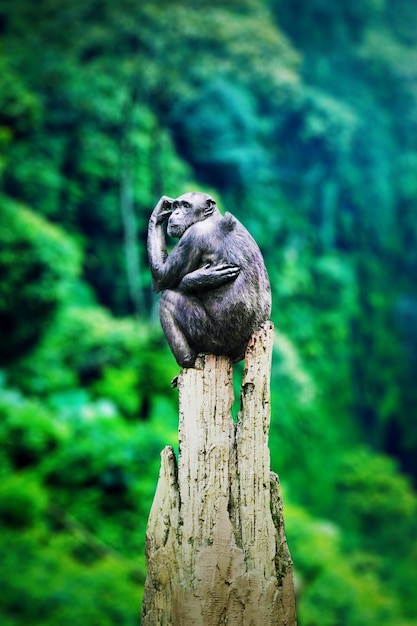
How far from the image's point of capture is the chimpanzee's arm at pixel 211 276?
399cm

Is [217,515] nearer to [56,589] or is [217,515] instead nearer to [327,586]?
[56,589]

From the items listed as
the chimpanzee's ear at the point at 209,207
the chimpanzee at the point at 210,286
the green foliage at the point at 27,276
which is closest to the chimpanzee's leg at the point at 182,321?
the chimpanzee at the point at 210,286

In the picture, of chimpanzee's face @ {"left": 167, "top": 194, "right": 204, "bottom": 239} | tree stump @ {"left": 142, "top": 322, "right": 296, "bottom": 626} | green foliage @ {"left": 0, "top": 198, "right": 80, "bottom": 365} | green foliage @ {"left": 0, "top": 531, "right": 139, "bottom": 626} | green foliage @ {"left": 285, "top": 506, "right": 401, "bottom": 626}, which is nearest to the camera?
tree stump @ {"left": 142, "top": 322, "right": 296, "bottom": 626}

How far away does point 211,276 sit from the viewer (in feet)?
13.1

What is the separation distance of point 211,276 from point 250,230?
256 inches

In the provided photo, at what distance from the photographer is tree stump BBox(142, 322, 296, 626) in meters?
3.93

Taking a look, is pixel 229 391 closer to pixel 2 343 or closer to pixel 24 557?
pixel 24 557

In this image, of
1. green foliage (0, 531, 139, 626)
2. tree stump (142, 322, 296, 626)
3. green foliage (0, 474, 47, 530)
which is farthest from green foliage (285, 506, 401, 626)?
tree stump (142, 322, 296, 626)

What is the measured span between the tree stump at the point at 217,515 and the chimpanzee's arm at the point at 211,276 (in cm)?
35

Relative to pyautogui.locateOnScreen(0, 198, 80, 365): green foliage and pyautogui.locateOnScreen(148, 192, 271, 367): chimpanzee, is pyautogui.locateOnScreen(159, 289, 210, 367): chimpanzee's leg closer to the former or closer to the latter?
pyautogui.locateOnScreen(148, 192, 271, 367): chimpanzee

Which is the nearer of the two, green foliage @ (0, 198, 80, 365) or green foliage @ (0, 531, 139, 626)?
green foliage @ (0, 531, 139, 626)

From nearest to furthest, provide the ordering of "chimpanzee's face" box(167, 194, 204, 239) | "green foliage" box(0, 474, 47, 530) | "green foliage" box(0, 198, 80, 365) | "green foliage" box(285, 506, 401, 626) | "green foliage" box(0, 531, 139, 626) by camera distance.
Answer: "chimpanzee's face" box(167, 194, 204, 239) < "green foliage" box(0, 531, 139, 626) < "green foliage" box(0, 474, 47, 530) < "green foliage" box(285, 506, 401, 626) < "green foliage" box(0, 198, 80, 365)

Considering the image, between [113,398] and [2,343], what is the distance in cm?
160

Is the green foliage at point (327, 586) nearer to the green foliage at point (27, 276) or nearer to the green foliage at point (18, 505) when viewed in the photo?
the green foliage at point (18, 505)
